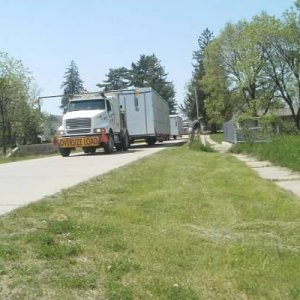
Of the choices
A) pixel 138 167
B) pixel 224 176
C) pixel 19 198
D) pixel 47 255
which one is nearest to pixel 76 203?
pixel 19 198

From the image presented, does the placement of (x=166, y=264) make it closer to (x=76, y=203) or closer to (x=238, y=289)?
(x=238, y=289)

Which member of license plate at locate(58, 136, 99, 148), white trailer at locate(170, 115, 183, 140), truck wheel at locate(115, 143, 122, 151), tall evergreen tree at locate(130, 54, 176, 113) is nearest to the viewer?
license plate at locate(58, 136, 99, 148)

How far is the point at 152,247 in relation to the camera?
587 cm

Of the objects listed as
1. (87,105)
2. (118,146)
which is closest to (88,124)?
(87,105)

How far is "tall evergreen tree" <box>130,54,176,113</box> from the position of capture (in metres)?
125

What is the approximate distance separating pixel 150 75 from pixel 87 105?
100m

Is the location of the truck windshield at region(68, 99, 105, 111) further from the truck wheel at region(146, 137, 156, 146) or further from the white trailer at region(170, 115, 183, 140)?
the white trailer at region(170, 115, 183, 140)

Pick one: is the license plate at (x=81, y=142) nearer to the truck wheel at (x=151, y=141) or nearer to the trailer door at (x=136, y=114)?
the trailer door at (x=136, y=114)

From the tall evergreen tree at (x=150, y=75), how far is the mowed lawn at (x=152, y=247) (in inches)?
4551

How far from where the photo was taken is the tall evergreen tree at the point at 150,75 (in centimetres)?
12456

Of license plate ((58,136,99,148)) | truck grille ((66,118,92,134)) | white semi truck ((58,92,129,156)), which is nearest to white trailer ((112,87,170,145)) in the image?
white semi truck ((58,92,129,156))

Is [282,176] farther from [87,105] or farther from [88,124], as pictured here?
[87,105]

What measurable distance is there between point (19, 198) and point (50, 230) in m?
3.45

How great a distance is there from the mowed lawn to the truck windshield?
1752 centimetres
